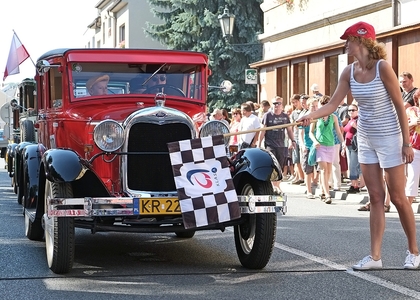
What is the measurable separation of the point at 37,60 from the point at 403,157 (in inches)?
188

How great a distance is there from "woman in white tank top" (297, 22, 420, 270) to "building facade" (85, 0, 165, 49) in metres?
40.6

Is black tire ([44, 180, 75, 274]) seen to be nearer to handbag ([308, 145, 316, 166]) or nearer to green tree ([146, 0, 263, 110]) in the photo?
handbag ([308, 145, 316, 166])

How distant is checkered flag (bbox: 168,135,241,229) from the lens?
23.8 feet

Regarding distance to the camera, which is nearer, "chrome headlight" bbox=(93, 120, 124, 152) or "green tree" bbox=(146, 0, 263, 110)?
"chrome headlight" bbox=(93, 120, 124, 152)

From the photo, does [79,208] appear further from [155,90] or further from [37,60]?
[37,60]

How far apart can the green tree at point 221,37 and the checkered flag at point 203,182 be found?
31.0 meters

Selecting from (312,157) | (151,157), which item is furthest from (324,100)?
(151,157)

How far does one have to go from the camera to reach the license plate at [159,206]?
23.9 feet

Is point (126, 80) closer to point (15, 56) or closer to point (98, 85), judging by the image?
point (98, 85)

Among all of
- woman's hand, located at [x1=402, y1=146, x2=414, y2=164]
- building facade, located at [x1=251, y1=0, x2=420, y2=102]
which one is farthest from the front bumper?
building facade, located at [x1=251, y1=0, x2=420, y2=102]

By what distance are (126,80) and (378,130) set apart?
2888 mm

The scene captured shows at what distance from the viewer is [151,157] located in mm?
→ 7836

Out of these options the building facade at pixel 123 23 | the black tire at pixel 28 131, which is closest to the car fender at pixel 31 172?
the black tire at pixel 28 131

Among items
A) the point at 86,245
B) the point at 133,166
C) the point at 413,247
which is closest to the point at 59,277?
the point at 133,166
